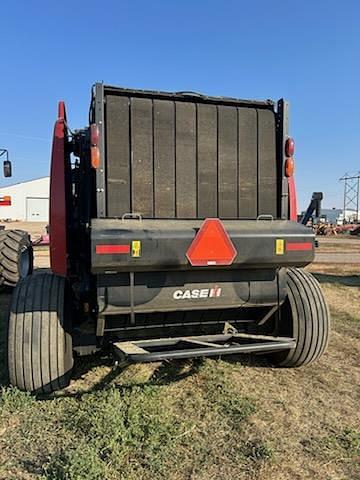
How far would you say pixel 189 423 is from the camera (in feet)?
10.4

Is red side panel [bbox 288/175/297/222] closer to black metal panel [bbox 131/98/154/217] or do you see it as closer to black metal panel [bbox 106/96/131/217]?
black metal panel [bbox 131/98/154/217]

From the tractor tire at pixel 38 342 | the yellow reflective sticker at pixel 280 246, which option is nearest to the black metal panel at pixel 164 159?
the yellow reflective sticker at pixel 280 246

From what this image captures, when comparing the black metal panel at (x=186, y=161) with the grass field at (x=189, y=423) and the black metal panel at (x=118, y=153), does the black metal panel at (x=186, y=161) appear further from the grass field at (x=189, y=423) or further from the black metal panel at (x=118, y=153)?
the grass field at (x=189, y=423)

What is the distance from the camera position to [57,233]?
147 inches

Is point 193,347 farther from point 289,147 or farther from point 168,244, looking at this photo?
point 289,147

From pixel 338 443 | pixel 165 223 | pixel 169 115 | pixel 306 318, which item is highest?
pixel 169 115

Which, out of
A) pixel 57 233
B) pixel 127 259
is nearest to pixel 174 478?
pixel 127 259

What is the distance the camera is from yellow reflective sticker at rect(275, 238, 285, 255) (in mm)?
3459

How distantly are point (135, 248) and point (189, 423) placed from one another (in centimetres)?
122

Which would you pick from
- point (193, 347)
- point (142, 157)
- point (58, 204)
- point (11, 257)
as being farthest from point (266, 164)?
point (11, 257)

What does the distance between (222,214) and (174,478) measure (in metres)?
2.03

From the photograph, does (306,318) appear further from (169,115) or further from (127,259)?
(169,115)

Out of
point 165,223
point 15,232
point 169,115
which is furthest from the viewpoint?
point 15,232

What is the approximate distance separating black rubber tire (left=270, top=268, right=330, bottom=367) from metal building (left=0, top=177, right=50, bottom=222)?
60700 millimetres
